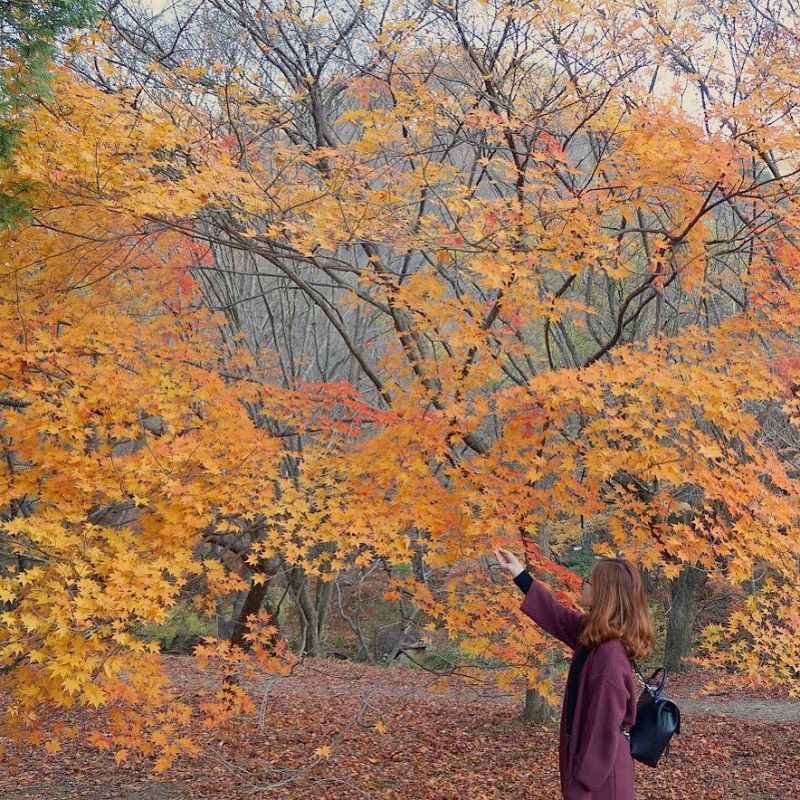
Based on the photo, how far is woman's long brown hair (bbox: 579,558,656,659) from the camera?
266 centimetres

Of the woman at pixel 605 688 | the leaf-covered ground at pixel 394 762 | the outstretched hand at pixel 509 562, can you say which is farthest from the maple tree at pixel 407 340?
the woman at pixel 605 688

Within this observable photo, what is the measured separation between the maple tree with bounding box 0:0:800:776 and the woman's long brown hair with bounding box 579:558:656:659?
93.4 inches

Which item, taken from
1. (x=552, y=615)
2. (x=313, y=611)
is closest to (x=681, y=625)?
(x=313, y=611)

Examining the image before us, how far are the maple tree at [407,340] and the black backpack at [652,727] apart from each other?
7.98 ft

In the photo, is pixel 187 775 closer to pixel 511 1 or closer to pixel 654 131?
pixel 654 131

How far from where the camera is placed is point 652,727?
2770mm

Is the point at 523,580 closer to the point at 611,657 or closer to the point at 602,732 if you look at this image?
the point at 611,657

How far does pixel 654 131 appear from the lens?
19.0 ft

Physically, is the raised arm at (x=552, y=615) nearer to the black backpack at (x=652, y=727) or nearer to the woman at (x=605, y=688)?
the woman at (x=605, y=688)

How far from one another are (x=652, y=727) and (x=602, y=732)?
0.28m

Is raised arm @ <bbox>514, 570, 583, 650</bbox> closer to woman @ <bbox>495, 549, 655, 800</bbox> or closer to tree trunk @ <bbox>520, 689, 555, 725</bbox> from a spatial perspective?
woman @ <bbox>495, 549, 655, 800</bbox>

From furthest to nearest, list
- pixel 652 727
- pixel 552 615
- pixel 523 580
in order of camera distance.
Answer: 1. pixel 523 580
2. pixel 552 615
3. pixel 652 727

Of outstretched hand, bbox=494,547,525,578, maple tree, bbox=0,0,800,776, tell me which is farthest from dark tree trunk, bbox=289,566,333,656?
outstretched hand, bbox=494,547,525,578

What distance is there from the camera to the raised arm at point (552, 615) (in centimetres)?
301
